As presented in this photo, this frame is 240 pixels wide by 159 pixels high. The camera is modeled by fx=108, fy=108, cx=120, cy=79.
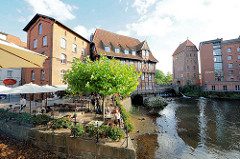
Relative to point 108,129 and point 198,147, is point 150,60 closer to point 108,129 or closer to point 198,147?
point 198,147

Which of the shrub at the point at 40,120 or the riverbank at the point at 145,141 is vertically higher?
the shrub at the point at 40,120

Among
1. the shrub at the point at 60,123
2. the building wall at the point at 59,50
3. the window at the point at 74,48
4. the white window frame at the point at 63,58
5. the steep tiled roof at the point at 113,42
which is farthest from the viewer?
the steep tiled roof at the point at 113,42

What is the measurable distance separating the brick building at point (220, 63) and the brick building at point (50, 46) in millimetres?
43674

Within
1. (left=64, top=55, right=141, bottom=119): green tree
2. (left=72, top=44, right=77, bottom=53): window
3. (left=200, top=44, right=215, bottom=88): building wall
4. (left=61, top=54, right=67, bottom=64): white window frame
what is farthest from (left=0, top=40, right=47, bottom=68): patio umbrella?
(left=200, top=44, right=215, bottom=88): building wall

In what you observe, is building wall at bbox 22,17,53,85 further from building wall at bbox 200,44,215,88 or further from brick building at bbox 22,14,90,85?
building wall at bbox 200,44,215,88

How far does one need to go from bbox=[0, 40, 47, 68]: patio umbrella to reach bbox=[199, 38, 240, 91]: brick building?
47.1 meters

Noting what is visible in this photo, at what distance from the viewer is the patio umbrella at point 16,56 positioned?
2460 mm

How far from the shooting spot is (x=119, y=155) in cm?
467

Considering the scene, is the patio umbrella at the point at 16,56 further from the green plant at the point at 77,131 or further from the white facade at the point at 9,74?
the white facade at the point at 9,74

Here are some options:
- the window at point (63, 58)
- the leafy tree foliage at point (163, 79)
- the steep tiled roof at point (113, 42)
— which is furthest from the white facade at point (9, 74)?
the leafy tree foliage at point (163, 79)

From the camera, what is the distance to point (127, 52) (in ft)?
88.2

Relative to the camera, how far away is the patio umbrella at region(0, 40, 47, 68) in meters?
2.46

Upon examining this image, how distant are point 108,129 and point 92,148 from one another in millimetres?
1042

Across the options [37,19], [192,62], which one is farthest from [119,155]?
[192,62]
